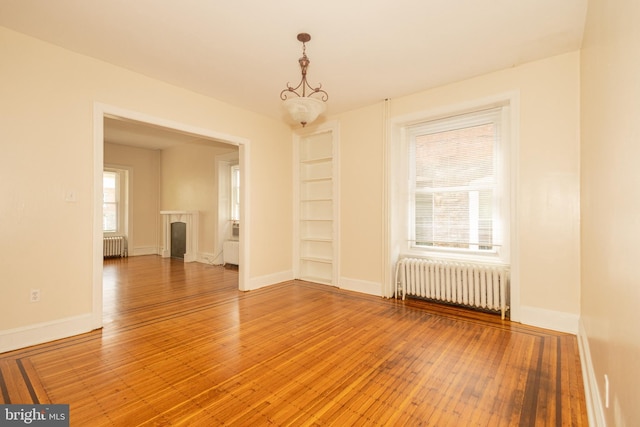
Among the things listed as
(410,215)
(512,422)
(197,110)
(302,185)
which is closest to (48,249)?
(197,110)

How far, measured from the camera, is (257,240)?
4953mm

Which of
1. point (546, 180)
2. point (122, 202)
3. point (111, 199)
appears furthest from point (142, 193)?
point (546, 180)

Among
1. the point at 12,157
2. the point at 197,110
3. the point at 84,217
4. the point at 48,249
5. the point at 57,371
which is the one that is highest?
the point at 197,110

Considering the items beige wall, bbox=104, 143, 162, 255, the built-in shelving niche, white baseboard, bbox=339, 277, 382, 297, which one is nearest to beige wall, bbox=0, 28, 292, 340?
the built-in shelving niche

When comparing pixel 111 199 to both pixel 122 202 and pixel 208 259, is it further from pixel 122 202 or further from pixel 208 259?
pixel 208 259

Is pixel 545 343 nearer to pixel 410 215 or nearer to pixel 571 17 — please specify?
pixel 410 215

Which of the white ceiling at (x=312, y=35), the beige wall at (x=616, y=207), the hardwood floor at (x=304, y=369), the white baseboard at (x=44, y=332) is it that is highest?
the white ceiling at (x=312, y=35)

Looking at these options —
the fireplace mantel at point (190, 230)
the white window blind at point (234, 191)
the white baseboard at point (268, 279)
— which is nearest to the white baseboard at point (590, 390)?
the white baseboard at point (268, 279)

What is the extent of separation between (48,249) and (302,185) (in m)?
3.73

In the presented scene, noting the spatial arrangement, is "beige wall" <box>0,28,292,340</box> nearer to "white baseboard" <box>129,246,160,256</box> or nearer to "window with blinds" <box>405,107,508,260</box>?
"window with blinds" <box>405,107,508,260</box>

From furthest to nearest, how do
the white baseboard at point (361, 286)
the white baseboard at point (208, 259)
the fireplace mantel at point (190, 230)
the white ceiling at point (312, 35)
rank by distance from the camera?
the fireplace mantel at point (190, 230) < the white baseboard at point (208, 259) < the white baseboard at point (361, 286) < the white ceiling at point (312, 35)

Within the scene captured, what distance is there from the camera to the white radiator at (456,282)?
352 cm

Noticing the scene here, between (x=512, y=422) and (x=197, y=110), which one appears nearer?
(x=512, y=422)

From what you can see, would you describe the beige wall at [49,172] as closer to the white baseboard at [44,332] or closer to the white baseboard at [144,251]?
the white baseboard at [44,332]
